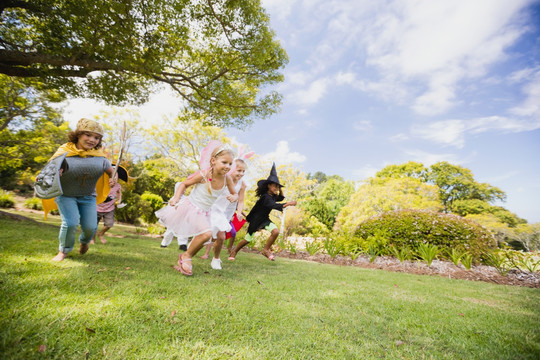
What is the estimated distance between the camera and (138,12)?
6191 mm

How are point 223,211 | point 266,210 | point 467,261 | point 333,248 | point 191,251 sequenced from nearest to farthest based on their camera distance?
point 191,251, point 223,211, point 266,210, point 467,261, point 333,248

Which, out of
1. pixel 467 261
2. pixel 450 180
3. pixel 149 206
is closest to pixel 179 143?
pixel 149 206

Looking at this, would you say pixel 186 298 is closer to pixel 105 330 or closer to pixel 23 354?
pixel 105 330

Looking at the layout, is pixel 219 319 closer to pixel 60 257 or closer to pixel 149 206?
pixel 60 257

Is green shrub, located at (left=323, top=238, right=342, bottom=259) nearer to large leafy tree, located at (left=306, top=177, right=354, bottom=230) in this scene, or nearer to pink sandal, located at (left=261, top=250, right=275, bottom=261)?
pink sandal, located at (left=261, top=250, right=275, bottom=261)

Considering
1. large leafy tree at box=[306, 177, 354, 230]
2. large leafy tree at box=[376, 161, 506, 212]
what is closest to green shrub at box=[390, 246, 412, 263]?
large leafy tree at box=[306, 177, 354, 230]

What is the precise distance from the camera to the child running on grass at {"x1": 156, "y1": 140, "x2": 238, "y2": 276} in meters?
3.69

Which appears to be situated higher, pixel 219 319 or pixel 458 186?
pixel 458 186

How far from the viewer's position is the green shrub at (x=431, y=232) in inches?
288

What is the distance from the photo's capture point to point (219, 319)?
6.79 ft

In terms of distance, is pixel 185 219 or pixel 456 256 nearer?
pixel 185 219

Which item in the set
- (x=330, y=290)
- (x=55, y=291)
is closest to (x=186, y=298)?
(x=55, y=291)

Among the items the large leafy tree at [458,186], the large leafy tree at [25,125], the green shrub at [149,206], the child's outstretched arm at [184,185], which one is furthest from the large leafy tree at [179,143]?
the large leafy tree at [458,186]

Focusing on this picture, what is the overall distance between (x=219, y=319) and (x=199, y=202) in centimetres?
225
